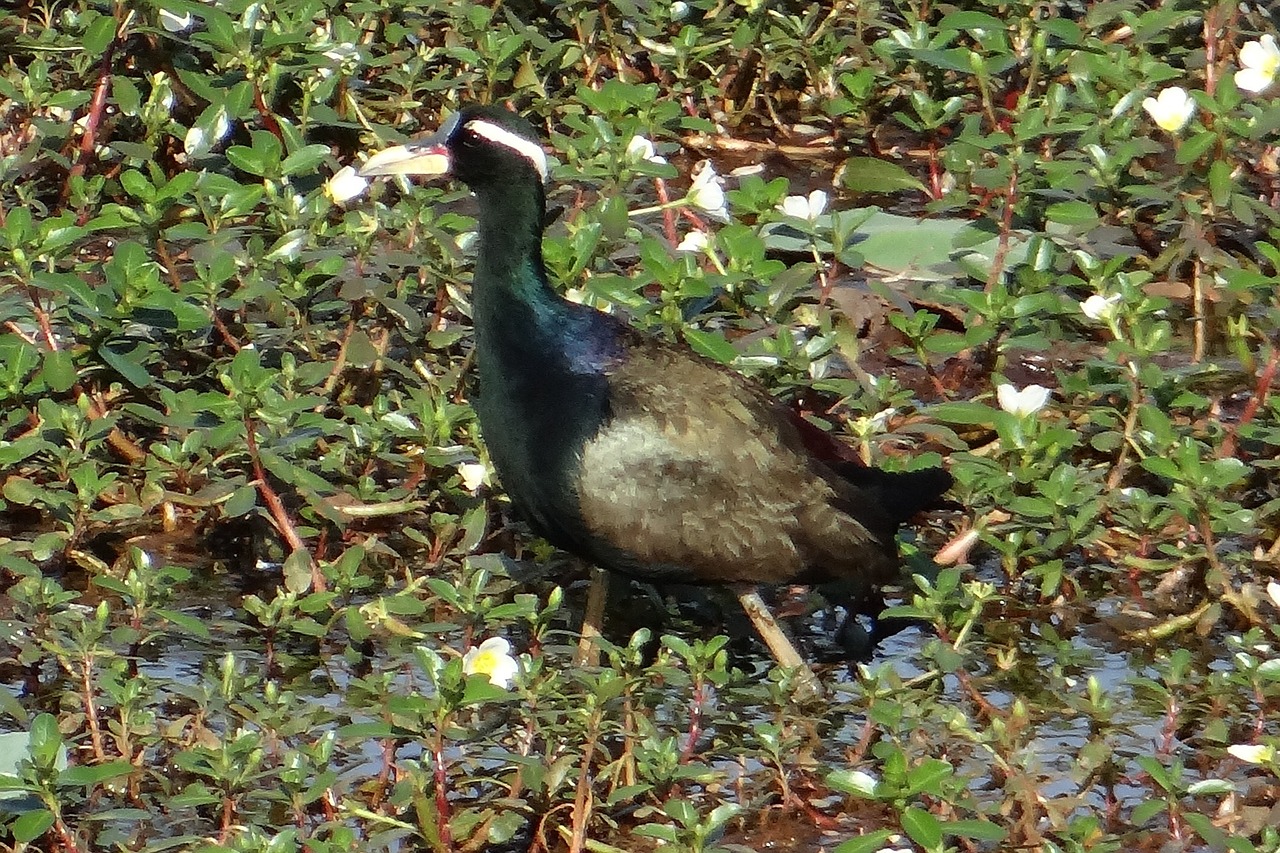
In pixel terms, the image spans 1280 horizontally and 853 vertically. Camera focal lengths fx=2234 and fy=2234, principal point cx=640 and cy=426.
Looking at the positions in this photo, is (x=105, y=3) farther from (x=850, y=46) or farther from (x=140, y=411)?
(x=850, y=46)

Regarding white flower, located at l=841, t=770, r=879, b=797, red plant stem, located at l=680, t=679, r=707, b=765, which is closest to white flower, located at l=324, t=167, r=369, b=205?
red plant stem, located at l=680, t=679, r=707, b=765

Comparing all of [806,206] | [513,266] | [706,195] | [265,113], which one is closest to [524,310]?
[513,266]

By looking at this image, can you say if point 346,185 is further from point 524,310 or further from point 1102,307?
point 1102,307

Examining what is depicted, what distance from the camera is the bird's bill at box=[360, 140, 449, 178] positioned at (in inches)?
223

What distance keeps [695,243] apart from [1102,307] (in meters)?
1.15

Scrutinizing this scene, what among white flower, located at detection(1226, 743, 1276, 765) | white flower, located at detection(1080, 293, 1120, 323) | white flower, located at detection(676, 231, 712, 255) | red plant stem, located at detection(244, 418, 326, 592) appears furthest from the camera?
white flower, located at detection(676, 231, 712, 255)

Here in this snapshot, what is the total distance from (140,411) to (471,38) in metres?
2.70

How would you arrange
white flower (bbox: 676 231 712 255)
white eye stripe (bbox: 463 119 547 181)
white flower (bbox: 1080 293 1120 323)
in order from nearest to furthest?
white eye stripe (bbox: 463 119 547 181) → white flower (bbox: 1080 293 1120 323) → white flower (bbox: 676 231 712 255)

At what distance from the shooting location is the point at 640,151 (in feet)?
20.9

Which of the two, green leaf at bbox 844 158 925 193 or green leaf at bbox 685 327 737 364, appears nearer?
green leaf at bbox 685 327 737 364

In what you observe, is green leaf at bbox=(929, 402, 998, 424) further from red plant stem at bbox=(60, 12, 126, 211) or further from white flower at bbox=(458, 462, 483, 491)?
red plant stem at bbox=(60, 12, 126, 211)

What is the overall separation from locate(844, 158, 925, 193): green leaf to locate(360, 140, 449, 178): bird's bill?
192cm

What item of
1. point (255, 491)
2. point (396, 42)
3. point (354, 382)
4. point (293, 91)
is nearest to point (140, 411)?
point (255, 491)

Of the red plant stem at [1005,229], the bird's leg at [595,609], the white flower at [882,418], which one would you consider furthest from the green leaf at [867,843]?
the red plant stem at [1005,229]
